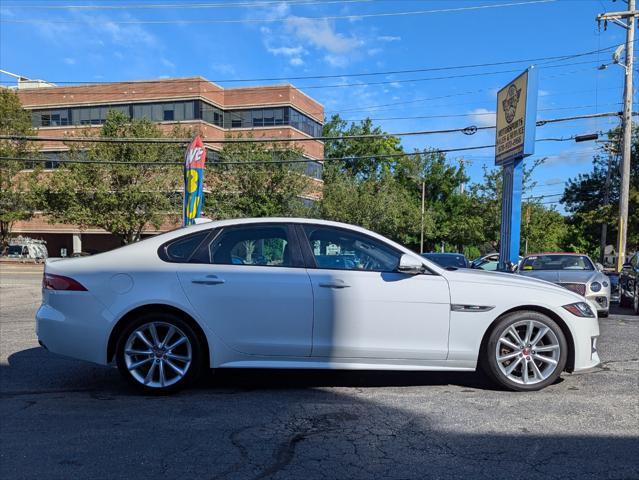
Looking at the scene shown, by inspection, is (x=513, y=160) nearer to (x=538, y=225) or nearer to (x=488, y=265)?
(x=488, y=265)

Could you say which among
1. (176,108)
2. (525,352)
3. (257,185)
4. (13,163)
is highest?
(176,108)

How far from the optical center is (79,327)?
4.81 m

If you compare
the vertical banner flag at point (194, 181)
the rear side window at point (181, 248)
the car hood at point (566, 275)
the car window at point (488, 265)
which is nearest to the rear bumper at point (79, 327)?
the rear side window at point (181, 248)

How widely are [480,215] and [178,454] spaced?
33590 millimetres

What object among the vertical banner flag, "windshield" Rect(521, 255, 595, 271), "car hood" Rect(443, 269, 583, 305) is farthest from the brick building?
"car hood" Rect(443, 269, 583, 305)

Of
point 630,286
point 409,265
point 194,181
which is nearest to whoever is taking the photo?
point 409,265

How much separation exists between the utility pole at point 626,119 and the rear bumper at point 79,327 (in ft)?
63.0

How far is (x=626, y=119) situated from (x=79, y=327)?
2170cm

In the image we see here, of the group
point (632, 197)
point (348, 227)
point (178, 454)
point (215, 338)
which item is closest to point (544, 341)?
point (348, 227)

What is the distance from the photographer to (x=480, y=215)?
3500 centimetres

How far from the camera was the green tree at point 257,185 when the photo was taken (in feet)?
101

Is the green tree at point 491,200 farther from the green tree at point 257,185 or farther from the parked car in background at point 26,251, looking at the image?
the parked car in background at point 26,251

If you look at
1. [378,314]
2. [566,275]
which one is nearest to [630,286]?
[566,275]

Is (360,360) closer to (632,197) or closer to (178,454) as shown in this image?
(178,454)
